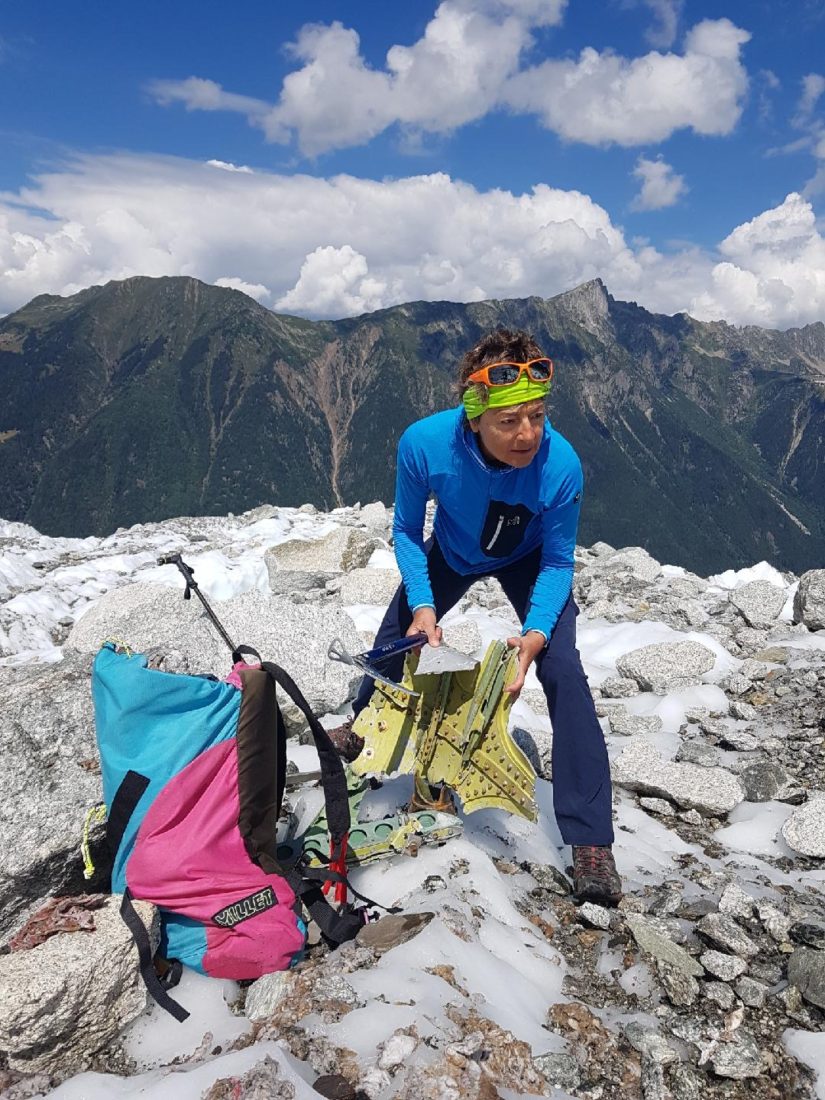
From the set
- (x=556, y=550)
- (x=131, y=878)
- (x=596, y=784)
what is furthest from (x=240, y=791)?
(x=556, y=550)

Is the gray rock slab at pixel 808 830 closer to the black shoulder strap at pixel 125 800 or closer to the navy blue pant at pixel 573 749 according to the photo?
the navy blue pant at pixel 573 749

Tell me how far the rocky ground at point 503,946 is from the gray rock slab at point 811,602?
286cm

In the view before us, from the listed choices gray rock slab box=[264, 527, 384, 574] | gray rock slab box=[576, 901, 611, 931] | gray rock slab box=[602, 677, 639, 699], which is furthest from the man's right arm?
gray rock slab box=[264, 527, 384, 574]

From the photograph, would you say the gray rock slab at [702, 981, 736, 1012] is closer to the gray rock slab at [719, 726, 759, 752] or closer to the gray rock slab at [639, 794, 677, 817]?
the gray rock slab at [639, 794, 677, 817]

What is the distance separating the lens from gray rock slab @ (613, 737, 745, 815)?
5.78 metres

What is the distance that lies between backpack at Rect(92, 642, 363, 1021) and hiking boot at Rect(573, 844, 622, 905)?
1511 mm

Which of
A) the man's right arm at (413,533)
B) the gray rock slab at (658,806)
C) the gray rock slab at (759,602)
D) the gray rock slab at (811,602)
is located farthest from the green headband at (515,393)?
the gray rock slab at (759,602)

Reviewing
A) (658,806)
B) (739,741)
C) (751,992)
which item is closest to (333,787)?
(751,992)

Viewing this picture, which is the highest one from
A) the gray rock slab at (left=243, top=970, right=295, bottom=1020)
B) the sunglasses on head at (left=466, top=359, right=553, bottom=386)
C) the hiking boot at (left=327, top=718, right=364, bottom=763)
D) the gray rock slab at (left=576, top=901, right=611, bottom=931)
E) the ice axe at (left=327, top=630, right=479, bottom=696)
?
the sunglasses on head at (left=466, top=359, right=553, bottom=386)

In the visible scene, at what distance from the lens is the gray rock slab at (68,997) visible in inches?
107

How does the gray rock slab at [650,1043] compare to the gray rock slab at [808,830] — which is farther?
the gray rock slab at [808,830]

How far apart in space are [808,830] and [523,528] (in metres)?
3.19

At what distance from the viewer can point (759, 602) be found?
11617mm

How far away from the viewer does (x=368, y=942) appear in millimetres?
3426
